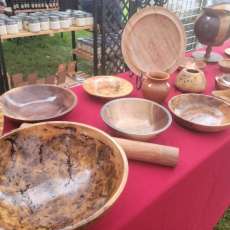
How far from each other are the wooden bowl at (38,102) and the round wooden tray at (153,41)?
1.05 feet

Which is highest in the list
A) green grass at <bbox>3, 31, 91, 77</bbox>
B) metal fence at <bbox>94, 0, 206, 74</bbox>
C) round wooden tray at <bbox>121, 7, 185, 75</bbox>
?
round wooden tray at <bbox>121, 7, 185, 75</bbox>

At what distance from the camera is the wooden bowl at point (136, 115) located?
82cm

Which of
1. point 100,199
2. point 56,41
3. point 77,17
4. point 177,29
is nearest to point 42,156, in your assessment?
point 100,199

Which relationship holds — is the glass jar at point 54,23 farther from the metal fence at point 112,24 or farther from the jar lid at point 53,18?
the metal fence at point 112,24

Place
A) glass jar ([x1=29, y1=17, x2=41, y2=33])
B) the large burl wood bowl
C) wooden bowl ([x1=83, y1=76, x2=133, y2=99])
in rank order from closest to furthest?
the large burl wood bowl → wooden bowl ([x1=83, y1=76, x2=133, y2=99]) → glass jar ([x1=29, y1=17, x2=41, y2=33])

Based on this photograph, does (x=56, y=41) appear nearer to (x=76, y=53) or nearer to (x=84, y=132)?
(x=76, y=53)

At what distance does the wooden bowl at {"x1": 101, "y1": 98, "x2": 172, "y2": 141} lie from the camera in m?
0.82

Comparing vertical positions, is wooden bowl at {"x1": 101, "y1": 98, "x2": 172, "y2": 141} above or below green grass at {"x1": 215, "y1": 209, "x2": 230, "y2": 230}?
above

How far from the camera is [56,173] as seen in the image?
0.67m

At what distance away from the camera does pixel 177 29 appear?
112 centimetres

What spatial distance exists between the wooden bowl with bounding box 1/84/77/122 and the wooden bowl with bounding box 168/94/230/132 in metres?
0.36

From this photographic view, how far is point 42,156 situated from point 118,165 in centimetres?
22

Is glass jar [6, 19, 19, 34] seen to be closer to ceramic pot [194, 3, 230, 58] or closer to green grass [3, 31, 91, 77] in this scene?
green grass [3, 31, 91, 77]

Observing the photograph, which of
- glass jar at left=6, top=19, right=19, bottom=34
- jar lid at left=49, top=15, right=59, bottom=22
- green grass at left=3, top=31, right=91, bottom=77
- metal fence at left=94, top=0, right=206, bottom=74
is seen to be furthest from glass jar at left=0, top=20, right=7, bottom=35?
green grass at left=3, top=31, right=91, bottom=77
